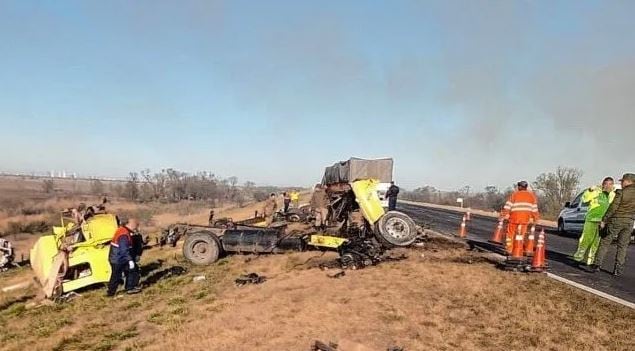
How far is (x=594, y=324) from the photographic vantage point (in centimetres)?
630

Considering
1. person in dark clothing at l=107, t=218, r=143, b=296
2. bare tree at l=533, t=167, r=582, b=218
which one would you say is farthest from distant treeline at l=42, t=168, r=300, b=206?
person in dark clothing at l=107, t=218, r=143, b=296

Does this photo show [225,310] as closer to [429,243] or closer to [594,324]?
[594,324]

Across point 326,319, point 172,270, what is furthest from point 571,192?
point 326,319

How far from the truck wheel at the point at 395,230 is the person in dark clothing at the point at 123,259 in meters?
5.18

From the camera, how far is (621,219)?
9375 millimetres

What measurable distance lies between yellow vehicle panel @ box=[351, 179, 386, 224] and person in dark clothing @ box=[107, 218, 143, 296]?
4924 millimetres

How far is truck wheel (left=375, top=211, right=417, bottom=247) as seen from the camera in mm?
11805

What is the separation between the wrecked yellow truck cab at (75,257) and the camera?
36.7 feet

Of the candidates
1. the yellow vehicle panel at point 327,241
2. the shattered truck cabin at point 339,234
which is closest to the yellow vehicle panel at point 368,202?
the shattered truck cabin at point 339,234

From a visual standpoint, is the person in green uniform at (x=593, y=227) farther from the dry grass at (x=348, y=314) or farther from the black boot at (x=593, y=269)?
the dry grass at (x=348, y=314)

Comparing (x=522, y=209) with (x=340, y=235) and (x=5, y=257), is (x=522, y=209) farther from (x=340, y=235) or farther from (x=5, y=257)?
(x=5, y=257)

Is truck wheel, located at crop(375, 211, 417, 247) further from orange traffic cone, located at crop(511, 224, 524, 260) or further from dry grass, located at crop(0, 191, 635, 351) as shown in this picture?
orange traffic cone, located at crop(511, 224, 524, 260)

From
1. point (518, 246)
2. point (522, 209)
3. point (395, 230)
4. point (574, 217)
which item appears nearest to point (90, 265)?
point (395, 230)

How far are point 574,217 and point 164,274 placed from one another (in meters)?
13.3
